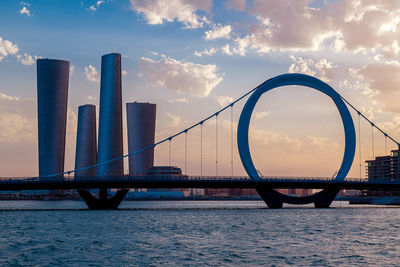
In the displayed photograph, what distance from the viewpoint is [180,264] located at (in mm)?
27969

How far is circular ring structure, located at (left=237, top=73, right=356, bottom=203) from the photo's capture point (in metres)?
92.1

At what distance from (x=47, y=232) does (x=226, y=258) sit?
821 inches

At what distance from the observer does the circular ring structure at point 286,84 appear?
92.1m

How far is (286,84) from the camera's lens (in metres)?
96.8

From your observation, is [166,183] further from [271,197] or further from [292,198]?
[292,198]

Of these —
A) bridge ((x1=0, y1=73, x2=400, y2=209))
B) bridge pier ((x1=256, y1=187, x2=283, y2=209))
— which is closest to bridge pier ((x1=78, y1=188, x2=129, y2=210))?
bridge ((x1=0, y1=73, x2=400, y2=209))

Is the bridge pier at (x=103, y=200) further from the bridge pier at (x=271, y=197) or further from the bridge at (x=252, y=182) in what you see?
the bridge pier at (x=271, y=197)

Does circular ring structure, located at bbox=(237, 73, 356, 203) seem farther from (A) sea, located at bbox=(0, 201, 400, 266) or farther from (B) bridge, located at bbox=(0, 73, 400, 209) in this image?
(A) sea, located at bbox=(0, 201, 400, 266)

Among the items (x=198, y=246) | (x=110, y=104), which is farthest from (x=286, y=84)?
(x=110, y=104)

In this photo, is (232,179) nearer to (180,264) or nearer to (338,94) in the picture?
(338,94)

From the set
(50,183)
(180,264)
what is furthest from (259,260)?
(50,183)

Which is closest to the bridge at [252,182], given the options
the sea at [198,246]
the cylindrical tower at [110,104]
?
the sea at [198,246]

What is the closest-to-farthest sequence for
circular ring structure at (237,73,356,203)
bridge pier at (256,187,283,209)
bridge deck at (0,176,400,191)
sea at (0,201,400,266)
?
1. sea at (0,201,400,266)
2. bridge deck at (0,176,400,191)
3. bridge pier at (256,187,283,209)
4. circular ring structure at (237,73,356,203)

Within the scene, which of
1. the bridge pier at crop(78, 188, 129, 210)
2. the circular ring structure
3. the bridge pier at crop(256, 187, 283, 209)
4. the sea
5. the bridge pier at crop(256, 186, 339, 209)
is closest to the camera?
the sea
